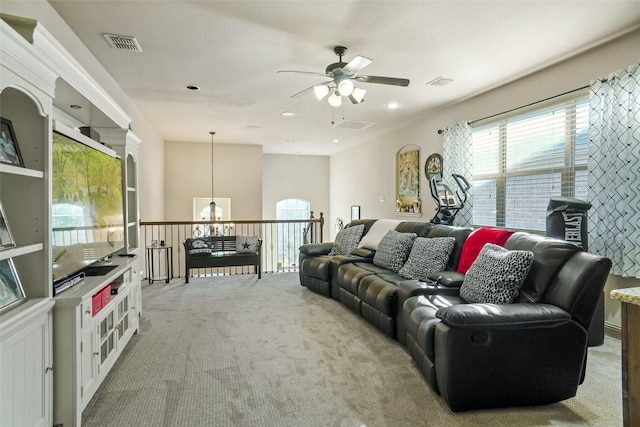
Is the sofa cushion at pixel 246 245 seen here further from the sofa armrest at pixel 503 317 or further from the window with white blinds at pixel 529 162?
the sofa armrest at pixel 503 317

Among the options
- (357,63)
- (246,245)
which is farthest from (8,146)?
(246,245)

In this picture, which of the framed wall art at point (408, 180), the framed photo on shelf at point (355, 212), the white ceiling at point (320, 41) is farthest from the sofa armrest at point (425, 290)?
the framed photo on shelf at point (355, 212)

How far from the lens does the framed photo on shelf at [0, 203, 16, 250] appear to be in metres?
1.47

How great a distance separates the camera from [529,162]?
4098 millimetres

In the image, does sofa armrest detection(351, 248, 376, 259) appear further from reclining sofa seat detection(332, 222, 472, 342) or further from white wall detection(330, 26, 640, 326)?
white wall detection(330, 26, 640, 326)

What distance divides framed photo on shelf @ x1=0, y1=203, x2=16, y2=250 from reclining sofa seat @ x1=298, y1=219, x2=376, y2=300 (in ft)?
10.5

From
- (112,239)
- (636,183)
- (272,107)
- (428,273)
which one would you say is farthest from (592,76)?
(112,239)

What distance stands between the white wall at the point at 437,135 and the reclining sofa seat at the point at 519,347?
63.8 inches

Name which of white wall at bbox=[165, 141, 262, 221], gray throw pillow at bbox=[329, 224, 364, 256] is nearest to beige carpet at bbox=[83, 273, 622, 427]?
gray throw pillow at bbox=[329, 224, 364, 256]

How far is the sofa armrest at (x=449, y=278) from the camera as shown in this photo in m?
2.79

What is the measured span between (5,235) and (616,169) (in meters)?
4.27

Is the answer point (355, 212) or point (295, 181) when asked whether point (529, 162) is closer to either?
point (355, 212)

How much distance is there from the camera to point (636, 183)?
2.89 metres

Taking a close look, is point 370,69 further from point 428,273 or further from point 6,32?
point 6,32
